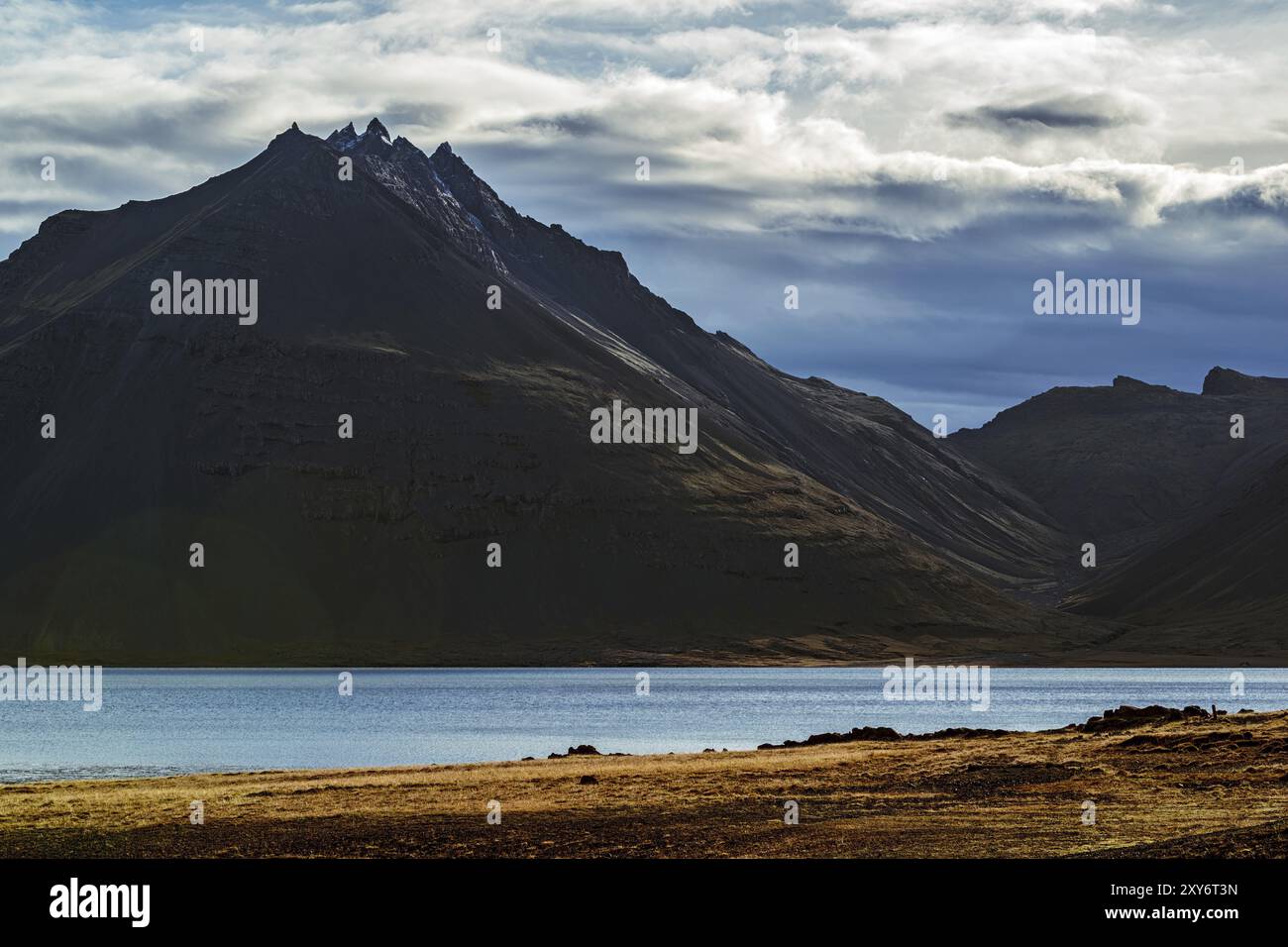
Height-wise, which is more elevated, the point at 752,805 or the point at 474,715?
the point at 752,805

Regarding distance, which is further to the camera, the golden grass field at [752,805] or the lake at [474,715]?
the lake at [474,715]

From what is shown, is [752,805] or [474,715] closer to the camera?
[752,805]

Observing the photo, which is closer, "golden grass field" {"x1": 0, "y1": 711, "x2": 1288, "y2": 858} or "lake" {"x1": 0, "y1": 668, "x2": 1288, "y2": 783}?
"golden grass field" {"x1": 0, "y1": 711, "x2": 1288, "y2": 858}

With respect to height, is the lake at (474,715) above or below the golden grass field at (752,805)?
below

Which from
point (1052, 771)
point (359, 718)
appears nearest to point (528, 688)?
point (359, 718)

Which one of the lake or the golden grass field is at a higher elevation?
the golden grass field
